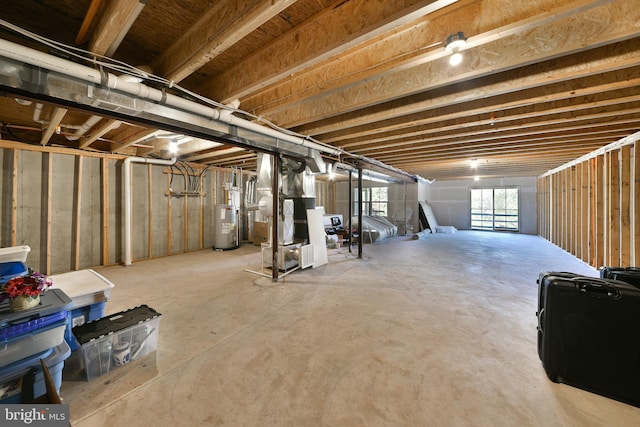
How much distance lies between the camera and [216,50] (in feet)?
5.08

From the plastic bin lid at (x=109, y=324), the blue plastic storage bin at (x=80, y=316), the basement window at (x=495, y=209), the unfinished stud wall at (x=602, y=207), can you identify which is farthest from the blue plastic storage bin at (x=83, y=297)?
the basement window at (x=495, y=209)

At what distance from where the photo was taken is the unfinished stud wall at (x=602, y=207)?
3.54 meters

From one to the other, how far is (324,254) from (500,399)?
11.1 ft

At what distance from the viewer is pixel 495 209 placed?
1005cm

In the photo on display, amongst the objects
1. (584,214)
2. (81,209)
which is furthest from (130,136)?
(584,214)

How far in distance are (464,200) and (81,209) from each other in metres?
12.1

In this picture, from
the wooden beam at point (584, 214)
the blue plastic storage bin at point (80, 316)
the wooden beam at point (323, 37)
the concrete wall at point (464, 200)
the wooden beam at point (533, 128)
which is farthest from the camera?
the concrete wall at point (464, 200)

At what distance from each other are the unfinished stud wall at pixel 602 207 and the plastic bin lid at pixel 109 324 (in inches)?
238

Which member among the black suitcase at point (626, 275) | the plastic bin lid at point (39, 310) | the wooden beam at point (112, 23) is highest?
the wooden beam at point (112, 23)

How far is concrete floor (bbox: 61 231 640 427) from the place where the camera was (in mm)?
1385

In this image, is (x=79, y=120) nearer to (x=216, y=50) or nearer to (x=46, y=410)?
(x=216, y=50)

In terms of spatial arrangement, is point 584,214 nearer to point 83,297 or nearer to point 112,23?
point 112,23

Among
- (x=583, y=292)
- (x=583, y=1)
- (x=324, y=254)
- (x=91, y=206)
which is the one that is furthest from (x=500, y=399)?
(x=91, y=206)

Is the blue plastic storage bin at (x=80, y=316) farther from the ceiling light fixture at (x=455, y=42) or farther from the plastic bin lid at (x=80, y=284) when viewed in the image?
the ceiling light fixture at (x=455, y=42)
